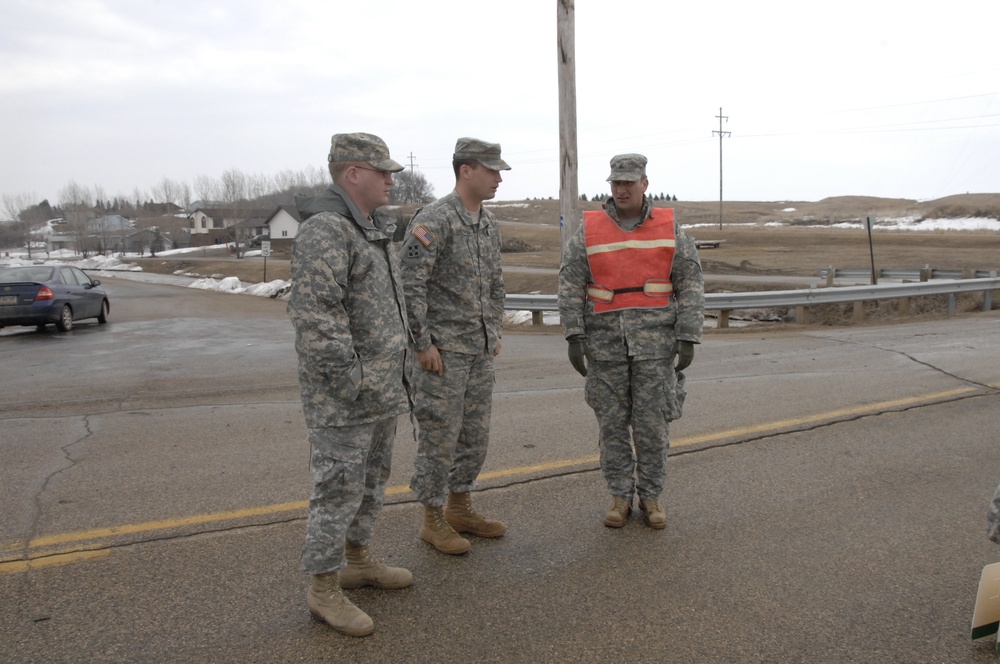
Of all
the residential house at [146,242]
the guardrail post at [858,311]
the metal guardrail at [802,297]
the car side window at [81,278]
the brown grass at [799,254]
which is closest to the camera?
the metal guardrail at [802,297]

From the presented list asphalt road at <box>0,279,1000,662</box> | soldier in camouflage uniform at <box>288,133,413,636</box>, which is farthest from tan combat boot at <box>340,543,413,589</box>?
soldier in camouflage uniform at <box>288,133,413,636</box>

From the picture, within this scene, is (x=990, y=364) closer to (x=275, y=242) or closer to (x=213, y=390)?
(x=213, y=390)

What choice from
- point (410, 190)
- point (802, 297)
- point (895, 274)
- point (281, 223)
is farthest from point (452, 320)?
point (410, 190)

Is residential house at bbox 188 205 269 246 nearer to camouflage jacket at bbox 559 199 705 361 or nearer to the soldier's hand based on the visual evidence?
camouflage jacket at bbox 559 199 705 361

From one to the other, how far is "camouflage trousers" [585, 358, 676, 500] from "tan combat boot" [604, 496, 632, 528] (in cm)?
4

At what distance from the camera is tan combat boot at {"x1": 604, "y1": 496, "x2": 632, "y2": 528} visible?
171 inches

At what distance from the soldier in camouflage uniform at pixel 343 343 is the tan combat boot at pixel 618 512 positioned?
63.2 inches

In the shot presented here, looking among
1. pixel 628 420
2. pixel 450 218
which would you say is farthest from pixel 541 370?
pixel 450 218

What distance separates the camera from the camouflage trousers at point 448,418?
154 inches

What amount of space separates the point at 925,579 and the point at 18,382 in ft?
32.4

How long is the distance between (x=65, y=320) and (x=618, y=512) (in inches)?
580

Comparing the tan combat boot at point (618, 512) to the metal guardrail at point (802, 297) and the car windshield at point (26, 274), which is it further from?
the car windshield at point (26, 274)

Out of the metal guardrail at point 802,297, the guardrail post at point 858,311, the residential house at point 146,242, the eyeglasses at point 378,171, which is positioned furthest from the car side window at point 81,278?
the residential house at point 146,242

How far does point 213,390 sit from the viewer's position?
878cm
